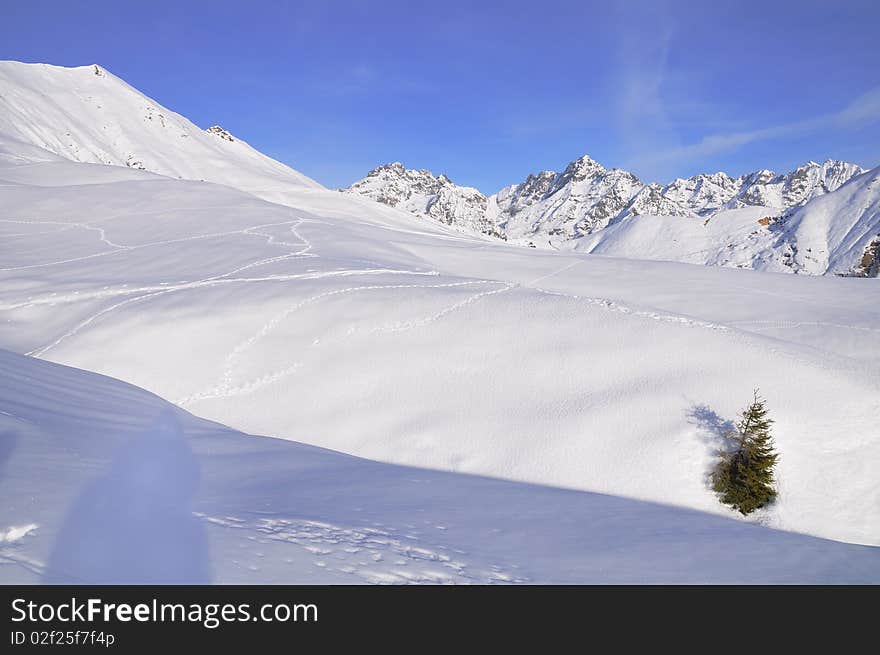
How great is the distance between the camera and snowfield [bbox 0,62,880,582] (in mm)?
4734

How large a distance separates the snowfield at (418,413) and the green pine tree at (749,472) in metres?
0.27

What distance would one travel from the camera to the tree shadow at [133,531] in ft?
11.7

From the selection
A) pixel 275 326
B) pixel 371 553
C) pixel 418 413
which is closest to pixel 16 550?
pixel 371 553

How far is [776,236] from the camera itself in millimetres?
119562

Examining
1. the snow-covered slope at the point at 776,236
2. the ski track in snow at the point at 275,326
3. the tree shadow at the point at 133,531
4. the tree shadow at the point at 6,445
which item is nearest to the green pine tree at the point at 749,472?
the ski track in snow at the point at 275,326

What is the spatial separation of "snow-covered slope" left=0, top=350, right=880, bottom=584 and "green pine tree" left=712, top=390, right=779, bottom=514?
1735 mm

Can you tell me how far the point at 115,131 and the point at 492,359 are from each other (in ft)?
271

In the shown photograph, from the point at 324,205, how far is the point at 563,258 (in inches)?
1228

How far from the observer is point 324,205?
159ft

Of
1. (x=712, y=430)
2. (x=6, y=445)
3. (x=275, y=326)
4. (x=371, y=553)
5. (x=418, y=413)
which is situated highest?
(x=275, y=326)

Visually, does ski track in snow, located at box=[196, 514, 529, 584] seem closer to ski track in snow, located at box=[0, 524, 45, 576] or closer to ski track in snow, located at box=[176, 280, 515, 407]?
ski track in snow, located at box=[0, 524, 45, 576]

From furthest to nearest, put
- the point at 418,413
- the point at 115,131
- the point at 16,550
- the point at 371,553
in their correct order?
1. the point at 115,131
2. the point at 418,413
3. the point at 371,553
4. the point at 16,550

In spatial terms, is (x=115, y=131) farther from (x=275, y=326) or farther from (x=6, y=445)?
(x=6, y=445)
